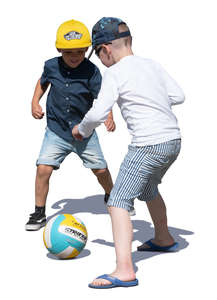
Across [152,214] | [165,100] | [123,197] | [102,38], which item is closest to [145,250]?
[152,214]

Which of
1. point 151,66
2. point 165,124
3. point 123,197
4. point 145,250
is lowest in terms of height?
point 145,250

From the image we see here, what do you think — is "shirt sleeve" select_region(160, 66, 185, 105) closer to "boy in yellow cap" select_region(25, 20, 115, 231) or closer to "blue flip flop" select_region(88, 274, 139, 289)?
"boy in yellow cap" select_region(25, 20, 115, 231)

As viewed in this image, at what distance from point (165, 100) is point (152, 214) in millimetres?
1258

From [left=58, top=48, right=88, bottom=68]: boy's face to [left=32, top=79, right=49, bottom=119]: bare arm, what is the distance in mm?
485

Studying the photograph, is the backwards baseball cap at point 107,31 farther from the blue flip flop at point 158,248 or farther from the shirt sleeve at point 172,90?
the blue flip flop at point 158,248

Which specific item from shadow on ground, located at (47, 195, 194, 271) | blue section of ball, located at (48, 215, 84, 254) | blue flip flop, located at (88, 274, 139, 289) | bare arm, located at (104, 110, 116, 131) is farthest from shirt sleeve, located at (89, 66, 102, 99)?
blue flip flop, located at (88, 274, 139, 289)

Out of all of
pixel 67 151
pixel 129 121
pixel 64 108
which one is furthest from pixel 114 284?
pixel 64 108

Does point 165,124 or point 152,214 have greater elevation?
point 165,124

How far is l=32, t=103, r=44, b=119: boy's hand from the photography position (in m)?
8.15

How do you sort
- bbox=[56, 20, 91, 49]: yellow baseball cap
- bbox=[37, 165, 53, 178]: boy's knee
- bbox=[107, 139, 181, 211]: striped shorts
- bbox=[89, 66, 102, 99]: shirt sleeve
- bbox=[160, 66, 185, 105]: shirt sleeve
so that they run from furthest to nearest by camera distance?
bbox=[37, 165, 53, 178]: boy's knee, bbox=[89, 66, 102, 99]: shirt sleeve, bbox=[56, 20, 91, 49]: yellow baseball cap, bbox=[160, 66, 185, 105]: shirt sleeve, bbox=[107, 139, 181, 211]: striped shorts

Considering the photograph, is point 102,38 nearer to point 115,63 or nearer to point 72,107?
point 115,63

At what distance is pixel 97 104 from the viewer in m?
6.36

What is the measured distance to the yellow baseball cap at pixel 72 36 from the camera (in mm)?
7730

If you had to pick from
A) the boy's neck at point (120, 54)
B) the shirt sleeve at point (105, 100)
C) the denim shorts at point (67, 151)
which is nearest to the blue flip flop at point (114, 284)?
the shirt sleeve at point (105, 100)
